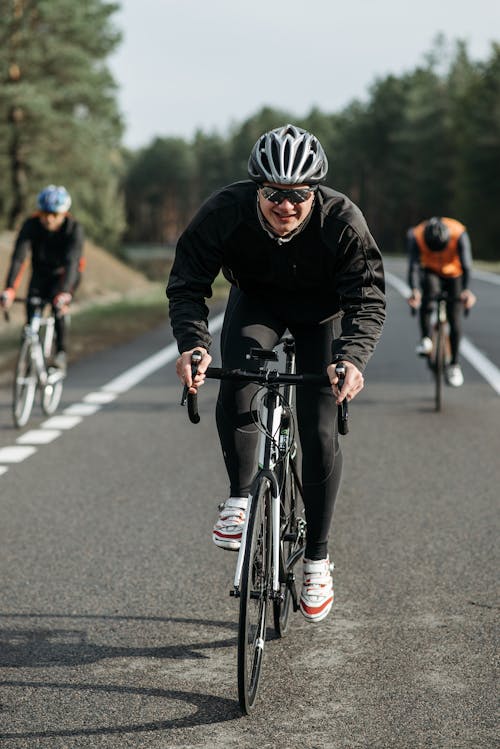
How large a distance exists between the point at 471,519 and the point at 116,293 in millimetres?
30136

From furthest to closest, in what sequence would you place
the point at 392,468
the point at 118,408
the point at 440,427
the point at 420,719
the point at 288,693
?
1. the point at 118,408
2. the point at 440,427
3. the point at 392,468
4. the point at 288,693
5. the point at 420,719

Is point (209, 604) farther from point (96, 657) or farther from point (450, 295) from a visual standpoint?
point (450, 295)

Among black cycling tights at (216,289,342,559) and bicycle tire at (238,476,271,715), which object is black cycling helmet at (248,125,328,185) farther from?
bicycle tire at (238,476,271,715)

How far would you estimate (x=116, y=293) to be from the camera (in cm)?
3631

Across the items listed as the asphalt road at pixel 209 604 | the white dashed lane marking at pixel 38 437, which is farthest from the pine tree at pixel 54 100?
the asphalt road at pixel 209 604

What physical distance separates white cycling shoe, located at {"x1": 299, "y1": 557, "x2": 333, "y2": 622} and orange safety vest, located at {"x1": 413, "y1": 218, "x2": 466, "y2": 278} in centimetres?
715

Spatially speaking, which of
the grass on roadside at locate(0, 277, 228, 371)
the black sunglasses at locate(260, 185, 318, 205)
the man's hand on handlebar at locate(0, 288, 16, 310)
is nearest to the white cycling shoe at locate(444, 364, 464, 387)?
the man's hand on handlebar at locate(0, 288, 16, 310)

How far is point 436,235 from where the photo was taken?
446 inches

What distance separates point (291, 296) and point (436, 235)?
6.94m

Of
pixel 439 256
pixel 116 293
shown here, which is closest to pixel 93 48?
pixel 116 293

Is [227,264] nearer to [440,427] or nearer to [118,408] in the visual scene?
[440,427]

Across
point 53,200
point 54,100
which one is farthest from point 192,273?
point 54,100

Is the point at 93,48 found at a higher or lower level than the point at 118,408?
higher

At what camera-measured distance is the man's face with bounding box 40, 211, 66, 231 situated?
10438 millimetres
